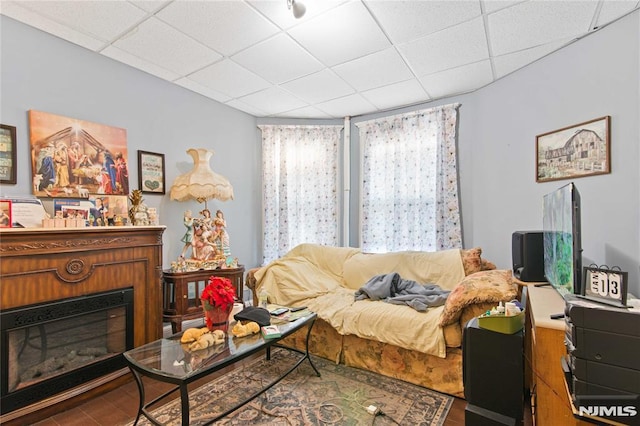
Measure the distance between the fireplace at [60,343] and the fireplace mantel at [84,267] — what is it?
0.06 m

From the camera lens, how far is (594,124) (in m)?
2.17

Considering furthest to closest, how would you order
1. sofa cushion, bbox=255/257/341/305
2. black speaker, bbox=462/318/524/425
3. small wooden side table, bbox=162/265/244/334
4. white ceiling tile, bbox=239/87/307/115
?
white ceiling tile, bbox=239/87/307/115, sofa cushion, bbox=255/257/341/305, small wooden side table, bbox=162/265/244/334, black speaker, bbox=462/318/524/425

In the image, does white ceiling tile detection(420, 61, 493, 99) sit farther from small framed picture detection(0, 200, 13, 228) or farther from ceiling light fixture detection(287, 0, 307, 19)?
small framed picture detection(0, 200, 13, 228)

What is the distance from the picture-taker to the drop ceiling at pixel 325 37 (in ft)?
6.38

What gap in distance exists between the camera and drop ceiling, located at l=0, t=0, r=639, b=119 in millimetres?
1944

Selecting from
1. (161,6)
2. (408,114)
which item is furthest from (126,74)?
(408,114)

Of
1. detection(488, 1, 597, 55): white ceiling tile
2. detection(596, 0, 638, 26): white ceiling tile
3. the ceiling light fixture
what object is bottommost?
the ceiling light fixture

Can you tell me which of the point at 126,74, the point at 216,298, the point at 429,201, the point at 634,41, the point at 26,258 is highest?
the point at 126,74

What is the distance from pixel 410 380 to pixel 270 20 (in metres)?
2.71

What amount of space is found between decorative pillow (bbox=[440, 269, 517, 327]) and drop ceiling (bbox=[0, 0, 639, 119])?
1.79 meters

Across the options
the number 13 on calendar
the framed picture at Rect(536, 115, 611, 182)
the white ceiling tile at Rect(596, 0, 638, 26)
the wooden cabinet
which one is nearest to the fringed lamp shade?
the wooden cabinet

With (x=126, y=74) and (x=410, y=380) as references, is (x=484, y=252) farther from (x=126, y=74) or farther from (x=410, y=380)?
(x=126, y=74)

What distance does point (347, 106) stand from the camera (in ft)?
12.0

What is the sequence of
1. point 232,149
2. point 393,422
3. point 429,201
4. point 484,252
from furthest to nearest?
point 232,149 < point 429,201 < point 484,252 < point 393,422
